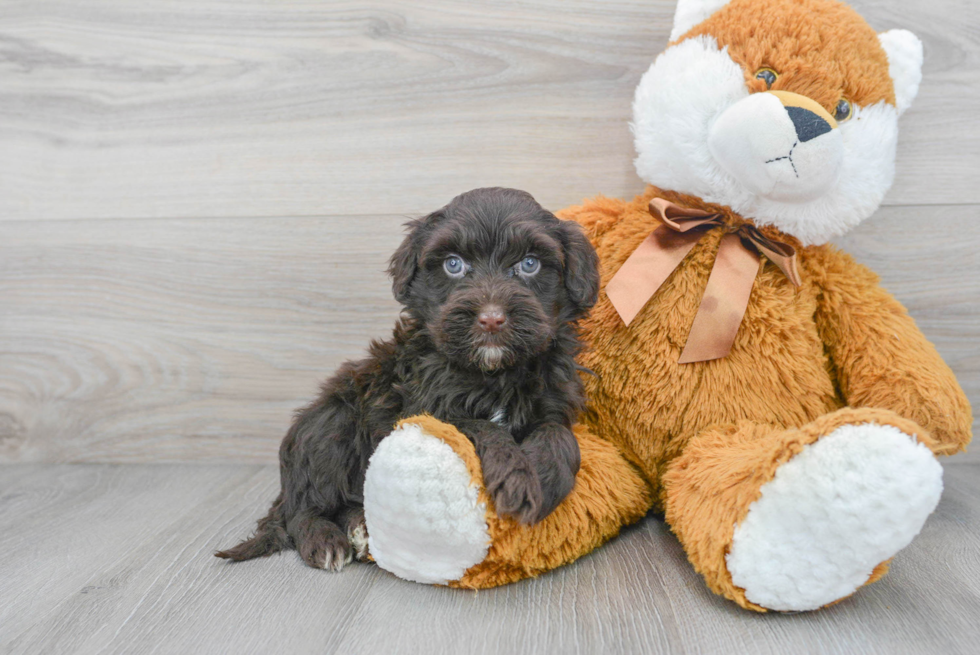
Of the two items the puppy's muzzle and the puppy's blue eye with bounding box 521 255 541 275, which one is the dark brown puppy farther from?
the puppy's muzzle

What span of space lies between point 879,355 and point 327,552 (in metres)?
1.26

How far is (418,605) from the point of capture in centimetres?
123

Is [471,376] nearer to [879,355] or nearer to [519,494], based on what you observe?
[519,494]

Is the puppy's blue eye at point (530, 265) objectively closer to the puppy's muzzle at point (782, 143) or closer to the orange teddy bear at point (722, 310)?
the orange teddy bear at point (722, 310)

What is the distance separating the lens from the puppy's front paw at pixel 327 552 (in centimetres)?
137

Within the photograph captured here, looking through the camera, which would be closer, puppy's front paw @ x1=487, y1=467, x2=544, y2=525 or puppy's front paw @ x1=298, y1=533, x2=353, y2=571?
puppy's front paw @ x1=487, y1=467, x2=544, y2=525

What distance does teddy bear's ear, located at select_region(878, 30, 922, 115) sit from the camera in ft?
5.05

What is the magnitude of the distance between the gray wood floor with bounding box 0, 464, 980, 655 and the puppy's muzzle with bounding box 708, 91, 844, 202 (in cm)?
81

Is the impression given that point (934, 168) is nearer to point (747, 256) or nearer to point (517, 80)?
point (747, 256)

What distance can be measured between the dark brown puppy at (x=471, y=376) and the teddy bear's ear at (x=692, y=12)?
63 cm

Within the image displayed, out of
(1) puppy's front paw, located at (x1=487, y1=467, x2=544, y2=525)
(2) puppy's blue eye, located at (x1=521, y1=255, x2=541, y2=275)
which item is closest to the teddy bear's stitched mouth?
(2) puppy's blue eye, located at (x1=521, y1=255, x2=541, y2=275)

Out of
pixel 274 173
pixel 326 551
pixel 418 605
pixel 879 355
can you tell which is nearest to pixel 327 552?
pixel 326 551

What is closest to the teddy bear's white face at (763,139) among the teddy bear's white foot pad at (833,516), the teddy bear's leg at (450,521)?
the teddy bear's white foot pad at (833,516)

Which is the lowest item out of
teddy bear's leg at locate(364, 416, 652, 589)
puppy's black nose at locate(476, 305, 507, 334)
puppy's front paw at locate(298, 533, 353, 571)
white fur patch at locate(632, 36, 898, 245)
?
puppy's front paw at locate(298, 533, 353, 571)
